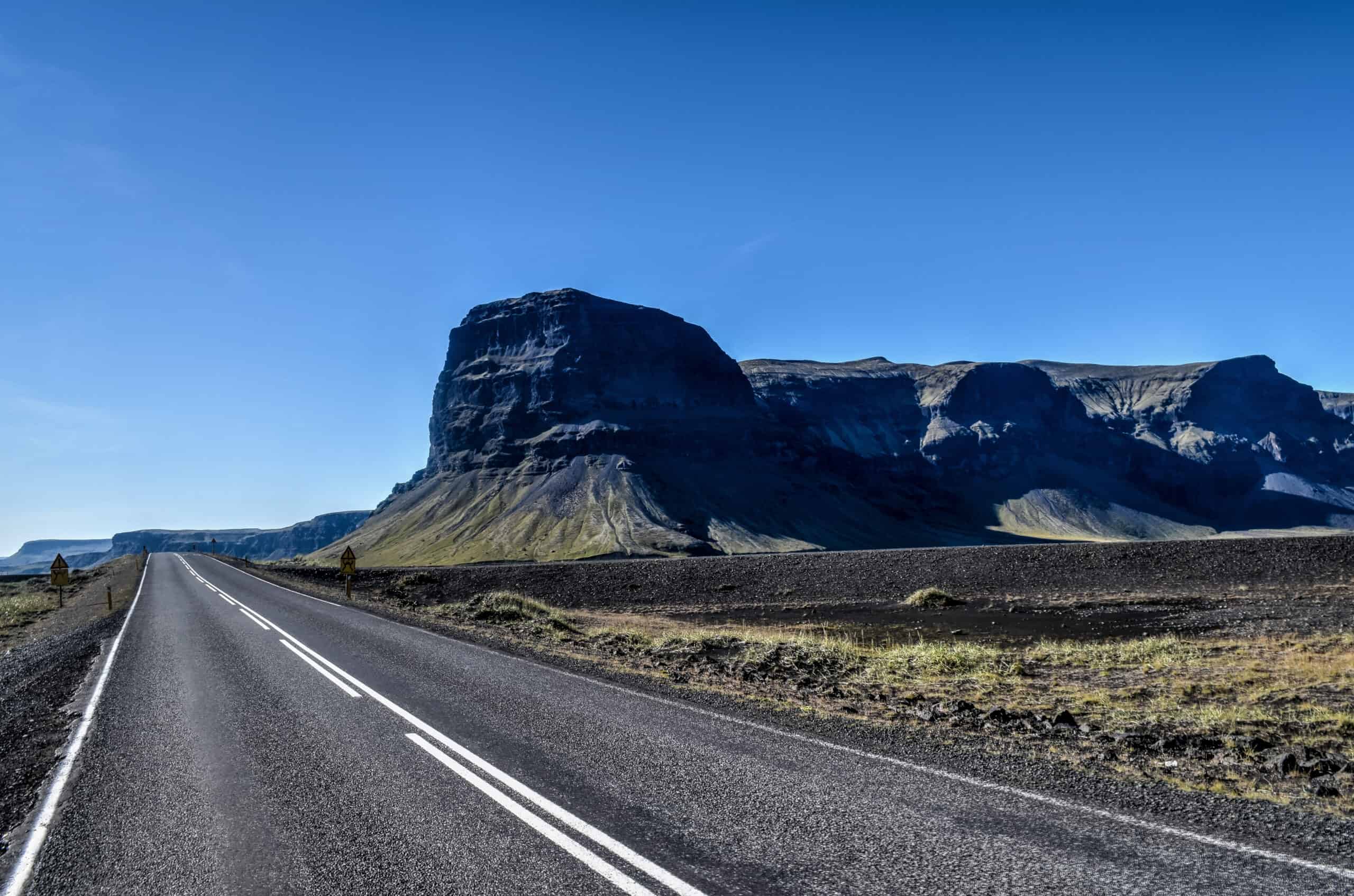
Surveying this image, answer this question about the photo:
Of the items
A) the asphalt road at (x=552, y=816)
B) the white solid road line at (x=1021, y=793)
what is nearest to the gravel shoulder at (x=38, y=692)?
the asphalt road at (x=552, y=816)

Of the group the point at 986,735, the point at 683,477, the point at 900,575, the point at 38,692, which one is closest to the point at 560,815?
the point at 986,735

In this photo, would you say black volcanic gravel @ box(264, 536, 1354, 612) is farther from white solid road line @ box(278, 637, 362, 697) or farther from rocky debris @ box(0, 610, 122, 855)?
white solid road line @ box(278, 637, 362, 697)

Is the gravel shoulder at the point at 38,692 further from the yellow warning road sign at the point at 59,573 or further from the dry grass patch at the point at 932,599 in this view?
the dry grass patch at the point at 932,599

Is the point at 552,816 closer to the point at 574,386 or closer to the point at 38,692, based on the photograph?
the point at 38,692

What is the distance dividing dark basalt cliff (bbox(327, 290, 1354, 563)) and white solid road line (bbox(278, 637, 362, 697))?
88.5 metres

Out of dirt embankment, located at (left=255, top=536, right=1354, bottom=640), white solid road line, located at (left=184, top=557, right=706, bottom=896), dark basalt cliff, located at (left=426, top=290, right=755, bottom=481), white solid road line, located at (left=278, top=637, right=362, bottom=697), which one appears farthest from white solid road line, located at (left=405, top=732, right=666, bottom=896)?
dark basalt cliff, located at (left=426, top=290, right=755, bottom=481)

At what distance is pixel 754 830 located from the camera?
573 centimetres

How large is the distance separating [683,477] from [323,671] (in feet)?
425

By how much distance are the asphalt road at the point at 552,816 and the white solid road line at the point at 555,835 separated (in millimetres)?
24

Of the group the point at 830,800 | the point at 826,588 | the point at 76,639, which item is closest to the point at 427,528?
the point at 826,588

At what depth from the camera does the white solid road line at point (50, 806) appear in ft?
18.2

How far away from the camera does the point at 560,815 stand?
6.16 metres

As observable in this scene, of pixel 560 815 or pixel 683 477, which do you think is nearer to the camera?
pixel 560 815

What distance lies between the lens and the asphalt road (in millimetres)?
4969
